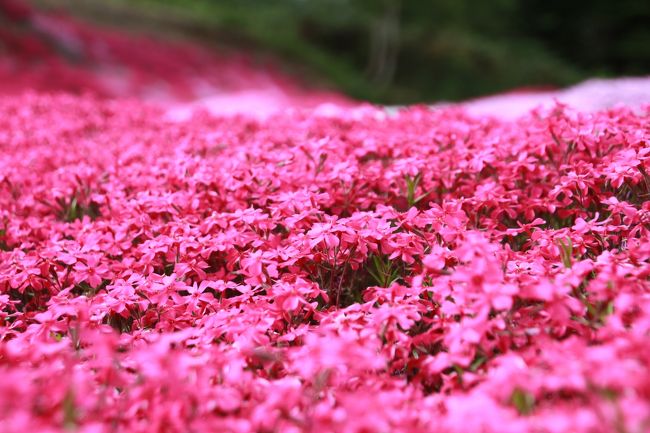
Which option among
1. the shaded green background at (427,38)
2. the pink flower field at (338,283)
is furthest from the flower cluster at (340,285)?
the shaded green background at (427,38)

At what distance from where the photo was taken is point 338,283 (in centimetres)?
312

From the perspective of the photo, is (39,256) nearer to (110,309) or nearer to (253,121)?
(110,309)

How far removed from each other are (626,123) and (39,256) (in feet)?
12.3

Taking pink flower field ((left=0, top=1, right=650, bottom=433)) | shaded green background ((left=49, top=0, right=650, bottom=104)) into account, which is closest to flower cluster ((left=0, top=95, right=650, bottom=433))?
pink flower field ((left=0, top=1, right=650, bottom=433))

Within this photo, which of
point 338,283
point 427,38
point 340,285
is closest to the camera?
point 340,285

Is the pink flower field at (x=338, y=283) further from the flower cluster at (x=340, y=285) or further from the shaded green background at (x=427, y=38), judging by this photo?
the shaded green background at (x=427, y=38)

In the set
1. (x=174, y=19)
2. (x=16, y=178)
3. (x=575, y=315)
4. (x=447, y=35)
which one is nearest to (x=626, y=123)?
(x=575, y=315)

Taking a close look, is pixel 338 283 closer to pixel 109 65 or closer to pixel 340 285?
pixel 340 285

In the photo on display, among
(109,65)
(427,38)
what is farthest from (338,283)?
(427,38)

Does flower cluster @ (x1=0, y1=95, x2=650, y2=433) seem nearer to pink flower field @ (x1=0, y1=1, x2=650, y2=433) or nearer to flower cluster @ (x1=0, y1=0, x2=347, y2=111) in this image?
pink flower field @ (x1=0, y1=1, x2=650, y2=433)

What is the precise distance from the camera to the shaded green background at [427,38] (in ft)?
71.5

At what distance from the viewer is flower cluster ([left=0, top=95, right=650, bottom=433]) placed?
69.8 inches

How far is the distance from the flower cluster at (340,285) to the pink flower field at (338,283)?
0.01 m

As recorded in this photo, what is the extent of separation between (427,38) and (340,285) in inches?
1005
